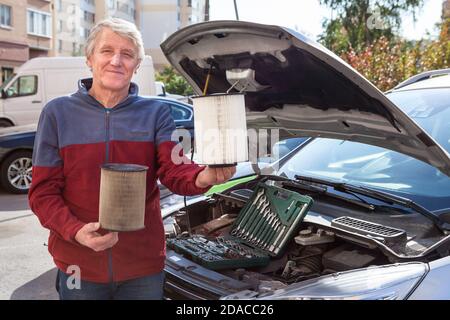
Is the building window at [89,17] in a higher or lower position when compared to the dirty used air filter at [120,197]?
higher

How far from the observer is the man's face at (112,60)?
203cm

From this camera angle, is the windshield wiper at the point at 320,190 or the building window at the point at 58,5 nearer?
the windshield wiper at the point at 320,190

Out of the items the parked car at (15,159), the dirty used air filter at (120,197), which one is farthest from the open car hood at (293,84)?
the parked car at (15,159)

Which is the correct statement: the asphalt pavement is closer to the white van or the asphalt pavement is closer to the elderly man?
the elderly man

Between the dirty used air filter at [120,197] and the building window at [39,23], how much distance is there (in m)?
32.4

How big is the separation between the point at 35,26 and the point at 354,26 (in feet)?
64.1

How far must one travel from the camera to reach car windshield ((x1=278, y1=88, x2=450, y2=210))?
276 centimetres

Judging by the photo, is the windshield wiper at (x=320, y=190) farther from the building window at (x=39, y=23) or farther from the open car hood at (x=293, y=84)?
the building window at (x=39, y=23)

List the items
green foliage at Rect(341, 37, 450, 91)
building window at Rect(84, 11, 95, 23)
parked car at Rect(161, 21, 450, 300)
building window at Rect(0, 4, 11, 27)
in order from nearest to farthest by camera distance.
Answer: parked car at Rect(161, 21, 450, 300)
green foliage at Rect(341, 37, 450, 91)
building window at Rect(0, 4, 11, 27)
building window at Rect(84, 11, 95, 23)

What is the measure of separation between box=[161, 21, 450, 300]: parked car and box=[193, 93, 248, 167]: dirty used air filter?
0.58 meters

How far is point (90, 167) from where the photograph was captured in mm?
2018

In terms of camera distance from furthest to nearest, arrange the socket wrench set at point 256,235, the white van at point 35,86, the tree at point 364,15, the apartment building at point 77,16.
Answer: the apartment building at point 77,16, the tree at point 364,15, the white van at point 35,86, the socket wrench set at point 256,235

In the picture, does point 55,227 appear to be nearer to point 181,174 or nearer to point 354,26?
point 181,174

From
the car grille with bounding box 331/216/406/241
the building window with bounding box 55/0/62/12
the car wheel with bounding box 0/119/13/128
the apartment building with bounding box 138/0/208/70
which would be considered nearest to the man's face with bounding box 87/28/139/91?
the car grille with bounding box 331/216/406/241
